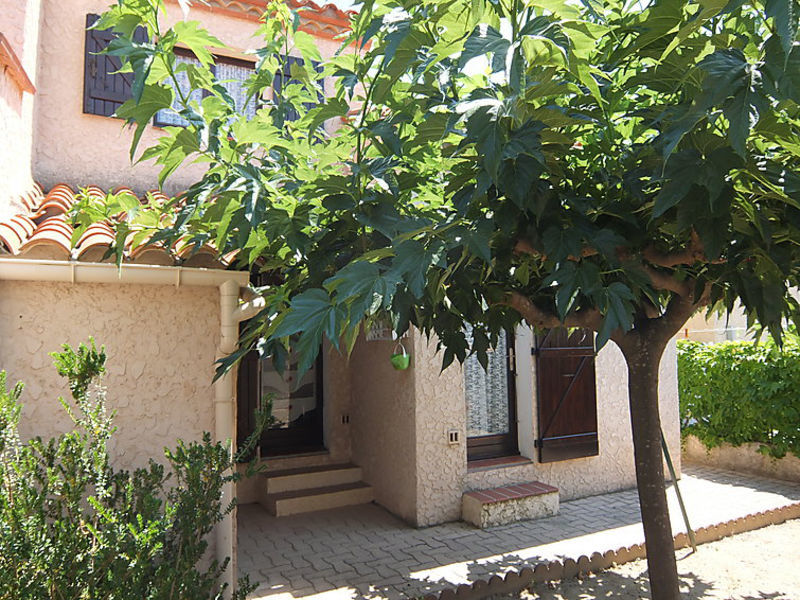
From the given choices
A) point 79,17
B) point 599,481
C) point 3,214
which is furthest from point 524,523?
point 79,17

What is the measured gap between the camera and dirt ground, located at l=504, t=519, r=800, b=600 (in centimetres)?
533

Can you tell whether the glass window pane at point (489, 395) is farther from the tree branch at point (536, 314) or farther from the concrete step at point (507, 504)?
the tree branch at point (536, 314)

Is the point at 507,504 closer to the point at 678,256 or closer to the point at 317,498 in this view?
the point at 317,498

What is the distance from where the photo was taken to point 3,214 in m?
4.73

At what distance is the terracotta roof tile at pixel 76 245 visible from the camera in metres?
4.16

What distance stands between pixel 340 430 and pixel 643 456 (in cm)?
573

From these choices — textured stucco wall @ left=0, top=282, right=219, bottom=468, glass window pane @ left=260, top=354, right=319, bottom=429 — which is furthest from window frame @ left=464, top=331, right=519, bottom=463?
textured stucco wall @ left=0, top=282, right=219, bottom=468

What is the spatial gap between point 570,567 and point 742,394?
20.5ft

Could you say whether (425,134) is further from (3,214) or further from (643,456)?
(3,214)

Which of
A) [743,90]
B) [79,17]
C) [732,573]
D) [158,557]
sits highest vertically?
[79,17]

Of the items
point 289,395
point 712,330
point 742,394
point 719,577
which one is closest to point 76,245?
point 289,395

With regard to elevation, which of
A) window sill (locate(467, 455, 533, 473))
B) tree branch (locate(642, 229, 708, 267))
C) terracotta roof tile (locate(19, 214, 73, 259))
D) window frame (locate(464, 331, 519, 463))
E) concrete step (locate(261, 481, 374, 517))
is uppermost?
terracotta roof tile (locate(19, 214, 73, 259))

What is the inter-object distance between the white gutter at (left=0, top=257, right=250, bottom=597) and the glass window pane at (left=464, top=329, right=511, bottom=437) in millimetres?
4407

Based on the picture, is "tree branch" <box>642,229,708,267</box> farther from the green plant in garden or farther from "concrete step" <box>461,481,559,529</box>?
"concrete step" <box>461,481,559,529</box>
